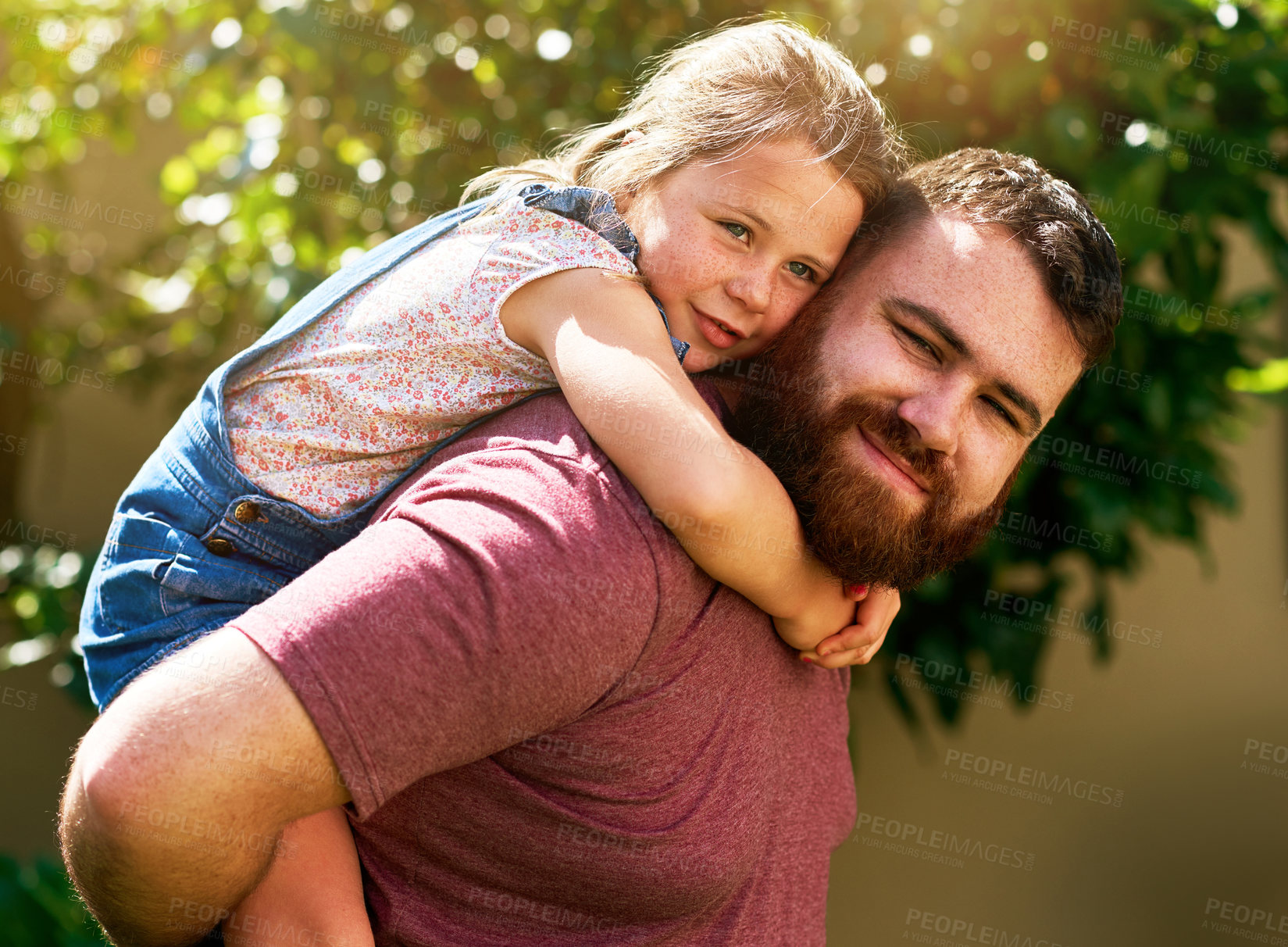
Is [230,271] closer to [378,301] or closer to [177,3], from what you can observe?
[177,3]

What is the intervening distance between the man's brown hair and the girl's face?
2.7 inches

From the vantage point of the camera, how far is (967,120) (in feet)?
8.21

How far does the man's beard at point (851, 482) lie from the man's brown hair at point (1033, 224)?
0.20m

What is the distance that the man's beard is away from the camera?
1454 millimetres

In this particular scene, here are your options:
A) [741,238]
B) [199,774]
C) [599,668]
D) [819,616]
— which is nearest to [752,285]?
[741,238]

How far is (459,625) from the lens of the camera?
41.7 inches

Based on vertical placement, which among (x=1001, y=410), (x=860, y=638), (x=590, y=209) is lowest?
(x=860, y=638)

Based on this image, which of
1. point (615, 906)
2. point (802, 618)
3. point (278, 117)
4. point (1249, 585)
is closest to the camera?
point (615, 906)

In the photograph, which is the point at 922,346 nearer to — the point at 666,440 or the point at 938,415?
the point at 938,415

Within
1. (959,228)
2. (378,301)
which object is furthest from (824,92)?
(378,301)

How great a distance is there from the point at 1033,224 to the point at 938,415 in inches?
13.2

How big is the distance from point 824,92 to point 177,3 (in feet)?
7.16

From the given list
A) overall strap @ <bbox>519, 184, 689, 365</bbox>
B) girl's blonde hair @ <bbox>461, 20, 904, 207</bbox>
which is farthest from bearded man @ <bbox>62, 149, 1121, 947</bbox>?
overall strap @ <bbox>519, 184, 689, 365</bbox>

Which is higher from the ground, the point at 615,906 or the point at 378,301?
the point at 378,301
